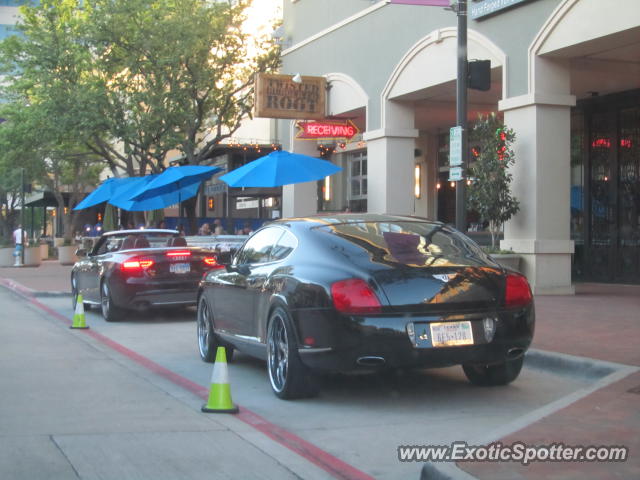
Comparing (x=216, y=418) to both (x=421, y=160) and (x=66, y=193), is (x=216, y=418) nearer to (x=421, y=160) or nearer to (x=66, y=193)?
(x=421, y=160)

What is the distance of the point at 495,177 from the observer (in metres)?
15.8

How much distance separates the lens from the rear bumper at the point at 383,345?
22.8ft

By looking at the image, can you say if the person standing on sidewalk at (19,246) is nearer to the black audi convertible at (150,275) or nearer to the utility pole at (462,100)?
the black audi convertible at (150,275)

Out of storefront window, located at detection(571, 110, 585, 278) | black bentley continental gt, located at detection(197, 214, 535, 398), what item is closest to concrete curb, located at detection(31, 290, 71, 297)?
storefront window, located at detection(571, 110, 585, 278)

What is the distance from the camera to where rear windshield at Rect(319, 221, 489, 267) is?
749 cm

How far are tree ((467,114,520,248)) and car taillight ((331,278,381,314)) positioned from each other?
355 inches

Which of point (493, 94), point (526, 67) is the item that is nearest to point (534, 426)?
point (526, 67)

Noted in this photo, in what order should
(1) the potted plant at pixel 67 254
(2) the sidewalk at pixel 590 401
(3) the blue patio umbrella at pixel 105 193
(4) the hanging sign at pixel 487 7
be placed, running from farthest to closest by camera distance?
(1) the potted plant at pixel 67 254 → (3) the blue patio umbrella at pixel 105 193 → (4) the hanging sign at pixel 487 7 → (2) the sidewalk at pixel 590 401

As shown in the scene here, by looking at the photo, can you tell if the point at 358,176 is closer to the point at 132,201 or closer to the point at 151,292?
the point at 132,201

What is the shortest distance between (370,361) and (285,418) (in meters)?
0.85

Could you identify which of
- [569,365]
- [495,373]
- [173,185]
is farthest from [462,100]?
[173,185]

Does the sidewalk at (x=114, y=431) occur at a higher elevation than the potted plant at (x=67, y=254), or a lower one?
lower

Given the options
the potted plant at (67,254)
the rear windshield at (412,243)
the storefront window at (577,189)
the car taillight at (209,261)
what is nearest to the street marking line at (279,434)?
the rear windshield at (412,243)

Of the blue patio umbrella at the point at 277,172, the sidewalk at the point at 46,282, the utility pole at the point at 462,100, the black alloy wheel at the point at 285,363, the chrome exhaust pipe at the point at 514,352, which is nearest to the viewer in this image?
the chrome exhaust pipe at the point at 514,352
